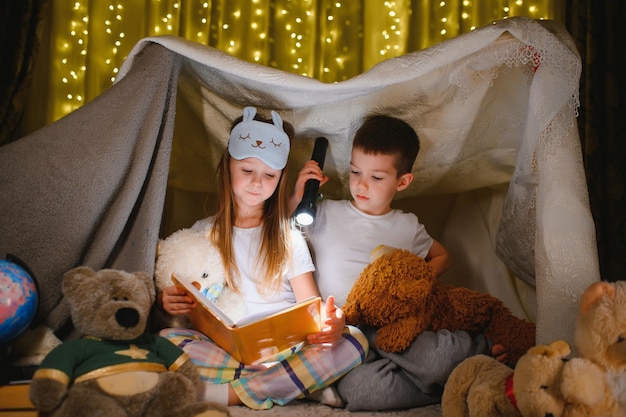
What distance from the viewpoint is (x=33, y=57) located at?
2.22 m

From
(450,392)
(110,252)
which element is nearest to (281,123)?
(110,252)

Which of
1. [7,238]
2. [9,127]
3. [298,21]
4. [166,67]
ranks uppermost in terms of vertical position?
[298,21]

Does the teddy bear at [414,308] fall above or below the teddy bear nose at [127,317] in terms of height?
below

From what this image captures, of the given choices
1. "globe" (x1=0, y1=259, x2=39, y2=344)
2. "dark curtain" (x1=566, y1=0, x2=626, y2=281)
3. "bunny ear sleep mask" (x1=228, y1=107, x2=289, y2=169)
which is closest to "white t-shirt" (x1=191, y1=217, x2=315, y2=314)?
"bunny ear sleep mask" (x1=228, y1=107, x2=289, y2=169)

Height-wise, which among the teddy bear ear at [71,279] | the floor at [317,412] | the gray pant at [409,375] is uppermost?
the teddy bear ear at [71,279]

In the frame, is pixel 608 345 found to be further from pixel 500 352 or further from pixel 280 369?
pixel 280 369

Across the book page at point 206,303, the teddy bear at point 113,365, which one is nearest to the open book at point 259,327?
the book page at point 206,303

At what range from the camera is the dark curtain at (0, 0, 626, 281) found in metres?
2.20

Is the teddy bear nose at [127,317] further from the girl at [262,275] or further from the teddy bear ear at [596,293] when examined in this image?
the teddy bear ear at [596,293]

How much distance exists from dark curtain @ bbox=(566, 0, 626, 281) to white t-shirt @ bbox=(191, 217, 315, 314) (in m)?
1.22

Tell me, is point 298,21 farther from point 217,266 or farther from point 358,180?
point 217,266

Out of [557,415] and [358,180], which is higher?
[358,180]

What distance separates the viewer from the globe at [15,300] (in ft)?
3.78

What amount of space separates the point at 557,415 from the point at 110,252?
102 cm
